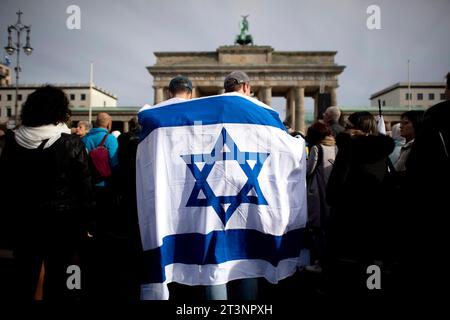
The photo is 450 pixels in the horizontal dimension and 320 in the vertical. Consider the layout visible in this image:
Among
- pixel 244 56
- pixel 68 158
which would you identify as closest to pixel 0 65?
pixel 244 56

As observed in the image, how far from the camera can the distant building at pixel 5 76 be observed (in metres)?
67.7

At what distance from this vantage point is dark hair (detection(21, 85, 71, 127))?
105 inches

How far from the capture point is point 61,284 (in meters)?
2.72

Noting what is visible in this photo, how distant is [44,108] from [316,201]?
2.93 metres

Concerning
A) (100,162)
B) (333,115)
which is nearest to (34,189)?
(100,162)

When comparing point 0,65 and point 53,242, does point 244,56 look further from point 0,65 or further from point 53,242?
point 0,65

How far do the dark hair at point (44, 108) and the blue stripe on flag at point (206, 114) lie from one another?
2.51ft

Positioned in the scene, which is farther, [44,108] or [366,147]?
[366,147]

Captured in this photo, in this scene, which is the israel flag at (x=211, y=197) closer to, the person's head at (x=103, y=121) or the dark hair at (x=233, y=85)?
the dark hair at (x=233, y=85)

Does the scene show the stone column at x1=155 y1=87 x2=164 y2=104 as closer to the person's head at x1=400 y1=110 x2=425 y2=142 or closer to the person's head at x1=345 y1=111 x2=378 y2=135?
the person's head at x1=400 y1=110 x2=425 y2=142

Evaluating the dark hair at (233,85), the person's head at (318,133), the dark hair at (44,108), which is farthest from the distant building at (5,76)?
the person's head at (318,133)

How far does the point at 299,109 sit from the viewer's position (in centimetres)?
4078

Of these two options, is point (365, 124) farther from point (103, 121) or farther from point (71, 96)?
point (71, 96)

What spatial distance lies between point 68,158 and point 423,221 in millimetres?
2964
